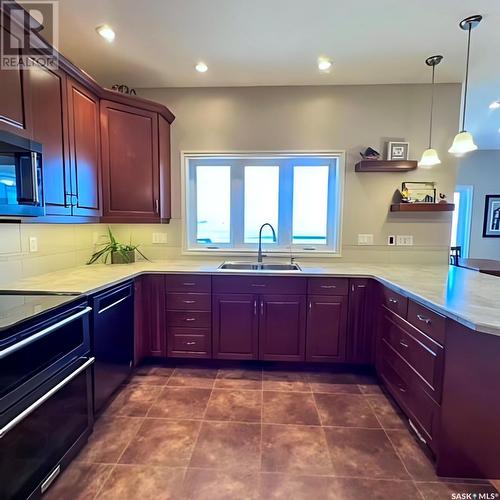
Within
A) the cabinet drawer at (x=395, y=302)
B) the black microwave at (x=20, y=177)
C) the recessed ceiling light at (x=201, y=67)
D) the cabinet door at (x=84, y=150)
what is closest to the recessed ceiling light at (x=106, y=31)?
the cabinet door at (x=84, y=150)

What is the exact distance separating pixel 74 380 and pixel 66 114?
1.78 metres

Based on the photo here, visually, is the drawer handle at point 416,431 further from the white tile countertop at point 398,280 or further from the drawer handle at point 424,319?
the white tile countertop at point 398,280

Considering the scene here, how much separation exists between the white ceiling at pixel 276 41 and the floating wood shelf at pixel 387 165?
0.78 metres

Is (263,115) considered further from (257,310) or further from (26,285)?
(26,285)

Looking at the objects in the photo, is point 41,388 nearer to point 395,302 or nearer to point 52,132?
point 52,132

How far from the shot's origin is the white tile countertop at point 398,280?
1.48 meters

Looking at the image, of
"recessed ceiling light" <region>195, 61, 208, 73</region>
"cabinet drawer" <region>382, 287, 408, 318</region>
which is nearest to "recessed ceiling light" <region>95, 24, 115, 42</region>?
"recessed ceiling light" <region>195, 61, 208, 73</region>

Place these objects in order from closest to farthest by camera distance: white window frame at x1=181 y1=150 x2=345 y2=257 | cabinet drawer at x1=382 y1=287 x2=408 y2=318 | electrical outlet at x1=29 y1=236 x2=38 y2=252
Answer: cabinet drawer at x1=382 y1=287 x2=408 y2=318 → electrical outlet at x1=29 y1=236 x2=38 y2=252 → white window frame at x1=181 y1=150 x2=345 y2=257

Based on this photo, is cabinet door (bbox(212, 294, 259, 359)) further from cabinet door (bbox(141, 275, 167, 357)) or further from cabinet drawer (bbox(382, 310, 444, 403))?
cabinet drawer (bbox(382, 310, 444, 403))

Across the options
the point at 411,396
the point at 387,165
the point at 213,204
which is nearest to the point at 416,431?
the point at 411,396

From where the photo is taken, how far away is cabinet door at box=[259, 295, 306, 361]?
2598 millimetres

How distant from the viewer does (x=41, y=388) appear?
1336 mm

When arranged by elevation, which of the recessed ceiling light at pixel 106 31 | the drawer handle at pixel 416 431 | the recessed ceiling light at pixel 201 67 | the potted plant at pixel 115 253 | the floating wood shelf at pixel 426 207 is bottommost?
the drawer handle at pixel 416 431

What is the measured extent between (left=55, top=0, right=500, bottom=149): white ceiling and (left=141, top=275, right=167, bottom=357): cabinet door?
1886mm
